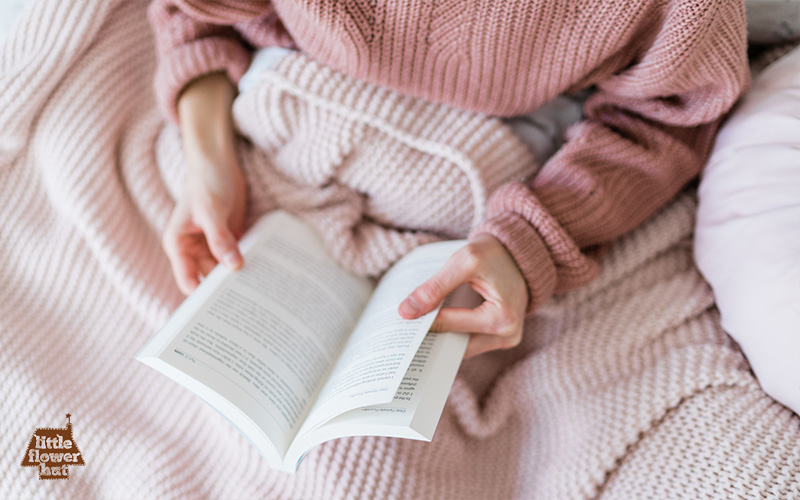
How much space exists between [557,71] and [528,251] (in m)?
0.24

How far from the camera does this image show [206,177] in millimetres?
728

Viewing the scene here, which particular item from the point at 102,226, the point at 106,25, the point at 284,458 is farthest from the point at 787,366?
the point at 106,25

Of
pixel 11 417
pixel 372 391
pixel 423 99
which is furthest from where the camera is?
pixel 423 99

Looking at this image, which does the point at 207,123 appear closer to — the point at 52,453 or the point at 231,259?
the point at 231,259

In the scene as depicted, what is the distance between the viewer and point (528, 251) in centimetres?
63

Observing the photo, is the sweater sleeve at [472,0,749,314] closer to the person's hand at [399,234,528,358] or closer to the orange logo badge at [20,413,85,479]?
the person's hand at [399,234,528,358]

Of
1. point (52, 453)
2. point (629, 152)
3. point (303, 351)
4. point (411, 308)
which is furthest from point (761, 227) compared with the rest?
point (52, 453)

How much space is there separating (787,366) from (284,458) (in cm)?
56

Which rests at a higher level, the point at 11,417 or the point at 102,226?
the point at 102,226

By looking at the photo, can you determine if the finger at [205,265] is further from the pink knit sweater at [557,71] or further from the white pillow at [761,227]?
the white pillow at [761,227]

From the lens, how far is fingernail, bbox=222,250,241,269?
26.3 inches

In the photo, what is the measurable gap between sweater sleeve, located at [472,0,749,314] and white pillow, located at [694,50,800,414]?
0.16 ft

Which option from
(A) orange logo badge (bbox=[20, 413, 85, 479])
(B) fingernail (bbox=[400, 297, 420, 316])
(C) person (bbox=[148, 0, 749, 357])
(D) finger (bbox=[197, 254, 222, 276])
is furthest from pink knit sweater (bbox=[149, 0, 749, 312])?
(A) orange logo badge (bbox=[20, 413, 85, 479])

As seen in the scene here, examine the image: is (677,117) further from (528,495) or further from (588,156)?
(528,495)
